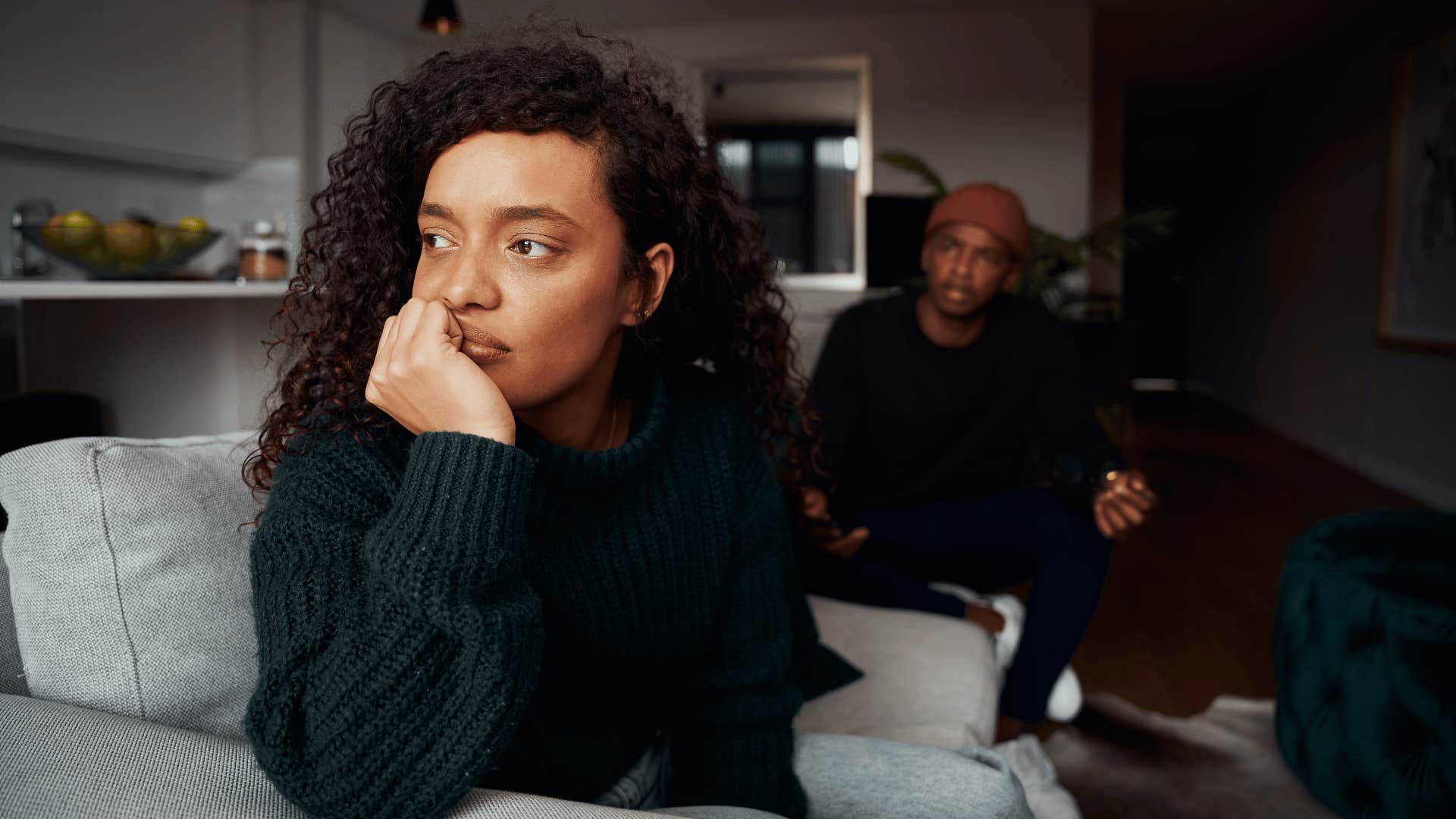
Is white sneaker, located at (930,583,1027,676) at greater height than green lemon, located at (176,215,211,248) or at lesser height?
lesser

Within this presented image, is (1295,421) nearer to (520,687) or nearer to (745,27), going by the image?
(745,27)

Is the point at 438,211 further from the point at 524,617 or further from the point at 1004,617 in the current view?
the point at 1004,617

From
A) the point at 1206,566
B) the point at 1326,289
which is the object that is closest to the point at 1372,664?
the point at 1206,566

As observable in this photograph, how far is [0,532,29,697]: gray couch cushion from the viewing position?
845 mm

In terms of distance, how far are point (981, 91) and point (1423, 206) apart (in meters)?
2.43

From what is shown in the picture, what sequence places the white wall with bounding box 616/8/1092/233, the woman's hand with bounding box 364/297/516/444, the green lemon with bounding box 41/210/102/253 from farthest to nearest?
the white wall with bounding box 616/8/1092/233, the green lemon with bounding box 41/210/102/253, the woman's hand with bounding box 364/297/516/444

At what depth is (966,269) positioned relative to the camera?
7.89 ft

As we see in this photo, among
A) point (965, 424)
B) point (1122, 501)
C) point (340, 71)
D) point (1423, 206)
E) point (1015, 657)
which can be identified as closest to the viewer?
point (1122, 501)

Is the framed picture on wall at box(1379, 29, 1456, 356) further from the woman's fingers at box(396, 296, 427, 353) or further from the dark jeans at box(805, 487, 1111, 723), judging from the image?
the woman's fingers at box(396, 296, 427, 353)

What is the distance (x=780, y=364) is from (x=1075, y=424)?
1.35m

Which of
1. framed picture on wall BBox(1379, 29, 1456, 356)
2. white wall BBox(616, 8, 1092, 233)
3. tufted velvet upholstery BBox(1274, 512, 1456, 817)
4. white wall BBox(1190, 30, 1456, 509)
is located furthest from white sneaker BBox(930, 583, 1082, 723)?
white wall BBox(616, 8, 1092, 233)

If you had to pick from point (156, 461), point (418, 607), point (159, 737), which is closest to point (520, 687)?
point (418, 607)

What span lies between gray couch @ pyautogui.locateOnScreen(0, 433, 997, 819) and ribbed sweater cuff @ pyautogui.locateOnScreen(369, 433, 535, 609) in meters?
0.17

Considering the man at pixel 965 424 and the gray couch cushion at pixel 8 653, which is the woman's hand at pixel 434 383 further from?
the man at pixel 965 424
